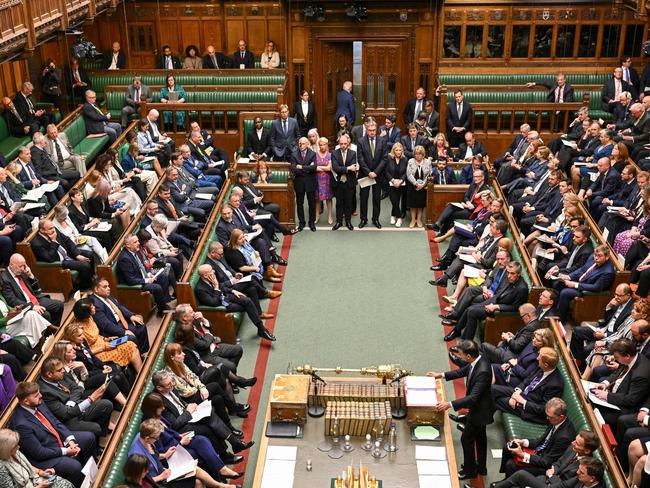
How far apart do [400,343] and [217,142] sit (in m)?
6.59

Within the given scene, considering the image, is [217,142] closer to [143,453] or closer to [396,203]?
[396,203]

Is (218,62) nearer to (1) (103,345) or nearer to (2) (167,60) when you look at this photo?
(2) (167,60)

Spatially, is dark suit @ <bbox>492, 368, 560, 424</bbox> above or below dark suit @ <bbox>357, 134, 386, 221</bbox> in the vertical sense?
below

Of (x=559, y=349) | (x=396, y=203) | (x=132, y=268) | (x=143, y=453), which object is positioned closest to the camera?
(x=143, y=453)

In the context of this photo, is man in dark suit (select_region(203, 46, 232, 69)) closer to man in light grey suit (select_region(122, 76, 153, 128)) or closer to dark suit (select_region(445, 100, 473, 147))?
man in light grey suit (select_region(122, 76, 153, 128))

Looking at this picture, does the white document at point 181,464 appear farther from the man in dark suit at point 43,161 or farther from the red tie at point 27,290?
the man in dark suit at point 43,161

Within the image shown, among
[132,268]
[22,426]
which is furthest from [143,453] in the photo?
[132,268]

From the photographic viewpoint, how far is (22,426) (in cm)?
602

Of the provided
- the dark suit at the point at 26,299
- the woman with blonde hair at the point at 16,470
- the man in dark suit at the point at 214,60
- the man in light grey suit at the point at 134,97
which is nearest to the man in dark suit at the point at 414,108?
the man in dark suit at the point at 214,60

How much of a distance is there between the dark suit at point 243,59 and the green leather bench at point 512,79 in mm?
3780

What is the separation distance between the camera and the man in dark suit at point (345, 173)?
38.5 ft

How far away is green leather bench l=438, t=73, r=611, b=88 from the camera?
1503cm

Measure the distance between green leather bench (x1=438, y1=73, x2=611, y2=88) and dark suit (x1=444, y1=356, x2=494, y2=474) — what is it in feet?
30.8

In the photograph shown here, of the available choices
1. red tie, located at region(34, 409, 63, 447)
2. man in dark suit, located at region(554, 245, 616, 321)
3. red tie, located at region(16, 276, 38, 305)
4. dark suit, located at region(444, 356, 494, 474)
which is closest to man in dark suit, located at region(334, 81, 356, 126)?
man in dark suit, located at region(554, 245, 616, 321)
